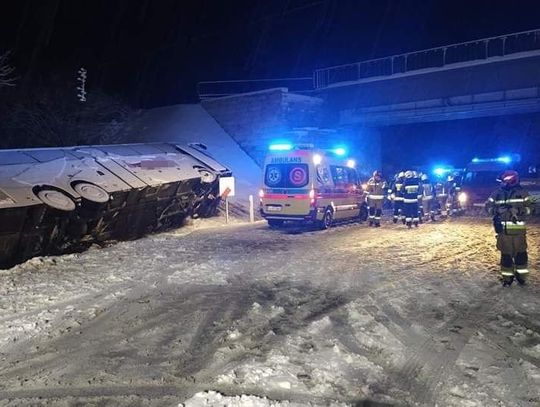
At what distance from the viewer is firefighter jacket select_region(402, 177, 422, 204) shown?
542 inches

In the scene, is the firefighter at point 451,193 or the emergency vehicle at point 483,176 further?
the firefighter at point 451,193

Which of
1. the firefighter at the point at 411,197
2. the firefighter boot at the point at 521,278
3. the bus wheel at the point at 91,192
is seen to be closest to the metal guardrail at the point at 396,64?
the firefighter at the point at 411,197

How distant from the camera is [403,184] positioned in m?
14.0

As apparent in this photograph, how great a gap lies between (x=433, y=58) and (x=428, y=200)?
380 inches

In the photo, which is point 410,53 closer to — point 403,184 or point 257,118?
point 257,118

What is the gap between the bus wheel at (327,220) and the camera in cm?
1343

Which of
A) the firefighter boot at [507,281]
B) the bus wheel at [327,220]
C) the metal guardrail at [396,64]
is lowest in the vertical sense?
the firefighter boot at [507,281]

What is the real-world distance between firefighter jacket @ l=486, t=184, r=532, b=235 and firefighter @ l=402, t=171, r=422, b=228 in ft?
21.8

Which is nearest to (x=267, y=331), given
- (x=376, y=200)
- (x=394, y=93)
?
(x=376, y=200)

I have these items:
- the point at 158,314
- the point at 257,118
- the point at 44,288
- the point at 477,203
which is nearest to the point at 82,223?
A: the point at 44,288

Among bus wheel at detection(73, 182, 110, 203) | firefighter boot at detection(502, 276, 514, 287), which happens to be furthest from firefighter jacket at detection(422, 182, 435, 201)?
bus wheel at detection(73, 182, 110, 203)

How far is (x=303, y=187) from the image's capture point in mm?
12977

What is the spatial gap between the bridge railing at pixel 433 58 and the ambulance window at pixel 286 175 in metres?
12.5

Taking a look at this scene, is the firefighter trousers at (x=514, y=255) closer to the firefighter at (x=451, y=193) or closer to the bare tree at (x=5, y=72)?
the firefighter at (x=451, y=193)
